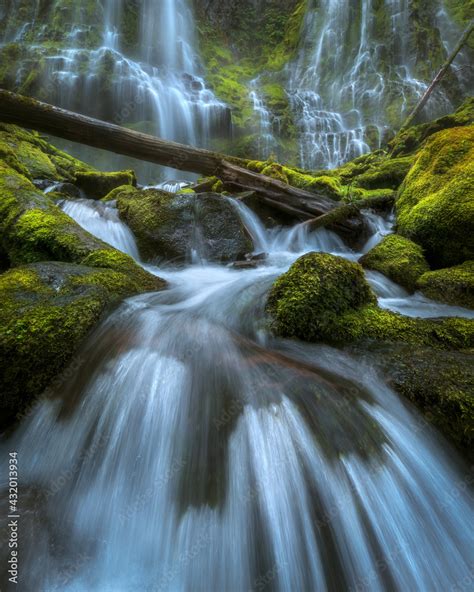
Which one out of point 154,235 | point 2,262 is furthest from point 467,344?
point 2,262

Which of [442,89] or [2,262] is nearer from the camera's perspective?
[2,262]

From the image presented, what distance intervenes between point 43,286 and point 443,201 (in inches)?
199

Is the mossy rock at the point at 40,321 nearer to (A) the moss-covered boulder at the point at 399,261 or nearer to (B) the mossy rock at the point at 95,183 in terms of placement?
(A) the moss-covered boulder at the point at 399,261

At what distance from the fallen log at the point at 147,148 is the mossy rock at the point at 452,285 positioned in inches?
127

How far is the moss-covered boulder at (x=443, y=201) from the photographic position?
425 cm

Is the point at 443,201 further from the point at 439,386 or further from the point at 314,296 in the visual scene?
the point at 439,386

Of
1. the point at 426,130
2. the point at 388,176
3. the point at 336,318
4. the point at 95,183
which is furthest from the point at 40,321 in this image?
the point at 426,130

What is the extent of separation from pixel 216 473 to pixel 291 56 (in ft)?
115

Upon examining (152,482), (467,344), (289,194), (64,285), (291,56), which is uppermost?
(291,56)

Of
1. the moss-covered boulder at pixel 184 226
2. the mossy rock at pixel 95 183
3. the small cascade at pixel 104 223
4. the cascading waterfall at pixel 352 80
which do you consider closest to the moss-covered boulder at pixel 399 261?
the moss-covered boulder at pixel 184 226

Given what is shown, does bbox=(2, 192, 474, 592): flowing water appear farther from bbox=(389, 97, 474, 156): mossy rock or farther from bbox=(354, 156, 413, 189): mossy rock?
bbox=(389, 97, 474, 156): mossy rock

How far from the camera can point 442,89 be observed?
20.2 metres

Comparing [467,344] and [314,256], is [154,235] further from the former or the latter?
[467,344]

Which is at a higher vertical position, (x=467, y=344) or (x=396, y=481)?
(x=467, y=344)
